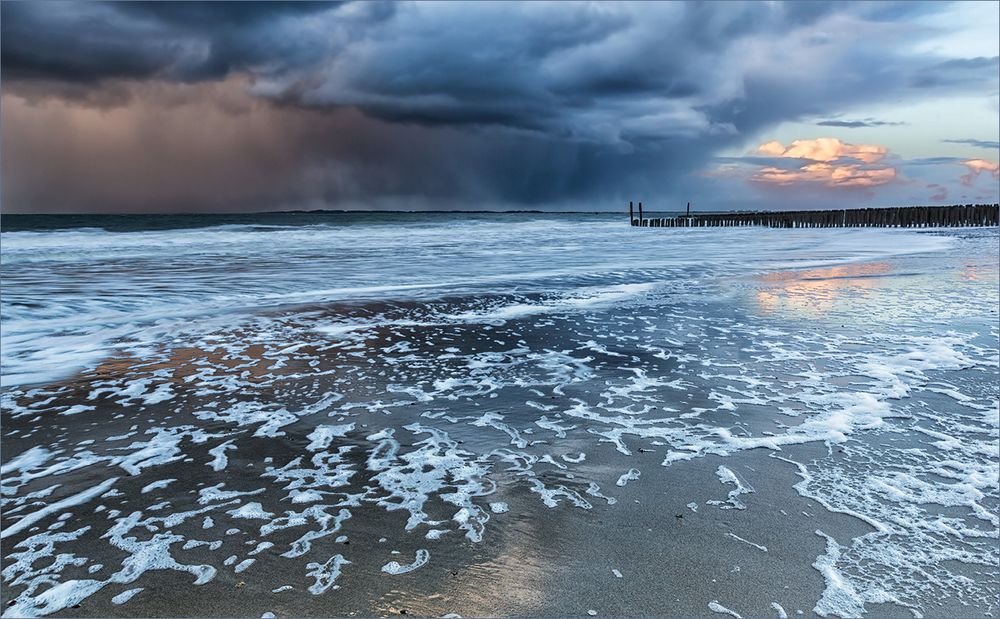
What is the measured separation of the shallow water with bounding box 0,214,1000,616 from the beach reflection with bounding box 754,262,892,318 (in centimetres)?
17

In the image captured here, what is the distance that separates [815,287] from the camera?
1234 cm

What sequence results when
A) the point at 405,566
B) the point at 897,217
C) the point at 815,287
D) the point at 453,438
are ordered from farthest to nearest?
the point at 897,217
the point at 815,287
the point at 453,438
the point at 405,566

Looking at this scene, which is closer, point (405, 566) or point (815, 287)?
point (405, 566)

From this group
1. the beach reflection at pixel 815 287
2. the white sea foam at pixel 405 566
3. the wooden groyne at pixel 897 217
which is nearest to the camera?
the white sea foam at pixel 405 566

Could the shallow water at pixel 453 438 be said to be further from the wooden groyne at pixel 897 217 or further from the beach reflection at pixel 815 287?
the wooden groyne at pixel 897 217

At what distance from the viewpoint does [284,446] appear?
425cm

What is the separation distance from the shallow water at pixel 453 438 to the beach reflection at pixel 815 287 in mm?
173

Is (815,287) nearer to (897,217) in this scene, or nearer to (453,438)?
(453,438)

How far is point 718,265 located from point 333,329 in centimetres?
1305

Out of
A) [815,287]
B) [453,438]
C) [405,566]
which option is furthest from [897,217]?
[405,566]

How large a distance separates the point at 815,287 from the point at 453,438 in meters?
10.4

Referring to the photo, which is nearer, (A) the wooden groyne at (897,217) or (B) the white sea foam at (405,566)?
(B) the white sea foam at (405,566)

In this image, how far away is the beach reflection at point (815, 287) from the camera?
9.81 metres

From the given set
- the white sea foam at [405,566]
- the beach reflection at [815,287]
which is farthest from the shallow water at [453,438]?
the beach reflection at [815,287]
